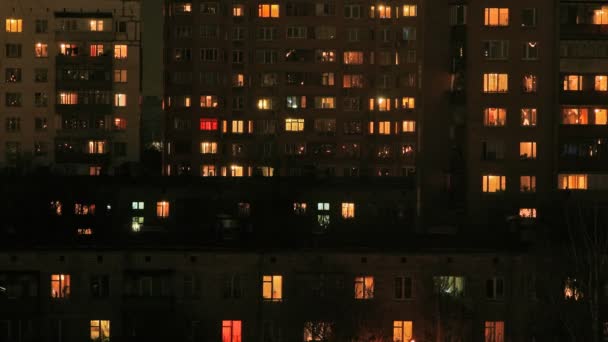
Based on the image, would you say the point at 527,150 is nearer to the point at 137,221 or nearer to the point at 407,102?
the point at 137,221

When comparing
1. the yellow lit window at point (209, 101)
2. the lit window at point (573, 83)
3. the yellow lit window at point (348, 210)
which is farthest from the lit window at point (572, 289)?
the yellow lit window at point (209, 101)

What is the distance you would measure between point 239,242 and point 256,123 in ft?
112

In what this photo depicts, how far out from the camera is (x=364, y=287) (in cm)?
3453

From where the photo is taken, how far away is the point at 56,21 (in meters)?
66.2

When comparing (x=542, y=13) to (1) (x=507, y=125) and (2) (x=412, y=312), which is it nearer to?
(1) (x=507, y=125)

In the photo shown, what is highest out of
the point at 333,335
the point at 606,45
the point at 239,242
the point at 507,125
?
the point at 606,45

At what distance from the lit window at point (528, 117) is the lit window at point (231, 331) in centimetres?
2097

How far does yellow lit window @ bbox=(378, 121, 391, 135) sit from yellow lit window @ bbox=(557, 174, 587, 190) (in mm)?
21935

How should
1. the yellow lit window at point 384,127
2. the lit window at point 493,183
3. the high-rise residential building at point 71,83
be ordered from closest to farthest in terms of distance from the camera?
the lit window at point 493,183 < the high-rise residential building at point 71,83 < the yellow lit window at point 384,127

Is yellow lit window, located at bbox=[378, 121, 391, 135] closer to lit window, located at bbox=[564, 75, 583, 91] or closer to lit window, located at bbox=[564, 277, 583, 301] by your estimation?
lit window, located at bbox=[564, 75, 583, 91]

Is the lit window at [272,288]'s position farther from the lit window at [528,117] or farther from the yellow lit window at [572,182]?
the yellow lit window at [572,182]

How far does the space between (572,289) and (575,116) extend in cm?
1850

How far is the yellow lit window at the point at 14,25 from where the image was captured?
218 feet

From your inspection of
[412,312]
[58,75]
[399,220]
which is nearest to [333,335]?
[412,312]
